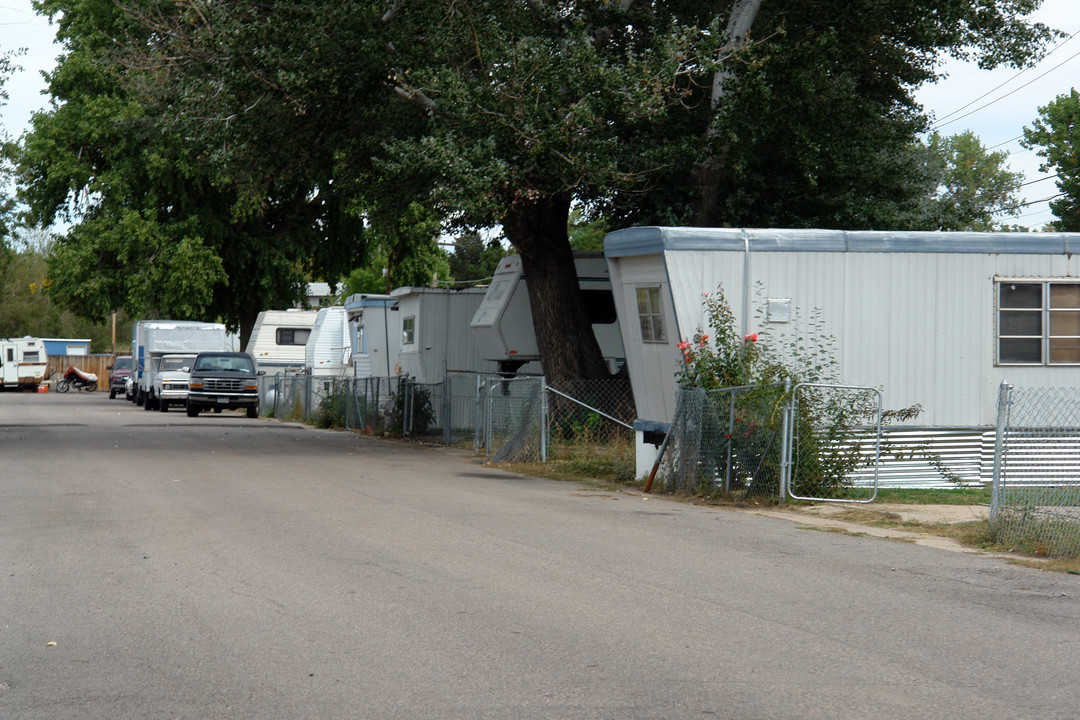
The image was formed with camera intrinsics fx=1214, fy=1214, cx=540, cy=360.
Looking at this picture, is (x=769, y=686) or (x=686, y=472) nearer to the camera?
(x=769, y=686)

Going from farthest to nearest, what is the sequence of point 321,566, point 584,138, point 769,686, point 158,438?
point 158,438 → point 584,138 → point 321,566 → point 769,686

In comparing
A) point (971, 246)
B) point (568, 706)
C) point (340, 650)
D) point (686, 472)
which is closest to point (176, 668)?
point (340, 650)

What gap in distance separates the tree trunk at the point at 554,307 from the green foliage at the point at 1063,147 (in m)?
29.2

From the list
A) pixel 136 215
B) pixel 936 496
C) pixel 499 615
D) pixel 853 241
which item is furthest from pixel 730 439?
pixel 136 215

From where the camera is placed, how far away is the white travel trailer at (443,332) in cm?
2734

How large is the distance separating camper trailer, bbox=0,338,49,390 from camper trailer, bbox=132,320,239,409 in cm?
3019

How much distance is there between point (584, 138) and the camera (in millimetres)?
18391

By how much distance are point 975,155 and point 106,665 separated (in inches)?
3389

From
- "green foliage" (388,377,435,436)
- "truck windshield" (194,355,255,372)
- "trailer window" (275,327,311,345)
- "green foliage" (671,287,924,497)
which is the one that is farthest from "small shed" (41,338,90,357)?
"green foliage" (671,287,924,497)

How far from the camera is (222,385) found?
3688cm

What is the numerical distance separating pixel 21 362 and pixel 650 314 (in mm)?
62746

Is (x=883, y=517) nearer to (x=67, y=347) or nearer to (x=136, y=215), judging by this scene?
(x=136, y=215)

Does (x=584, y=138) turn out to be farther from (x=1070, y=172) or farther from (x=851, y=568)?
(x=1070, y=172)

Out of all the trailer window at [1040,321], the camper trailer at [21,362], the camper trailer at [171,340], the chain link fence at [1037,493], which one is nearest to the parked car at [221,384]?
the camper trailer at [171,340]
